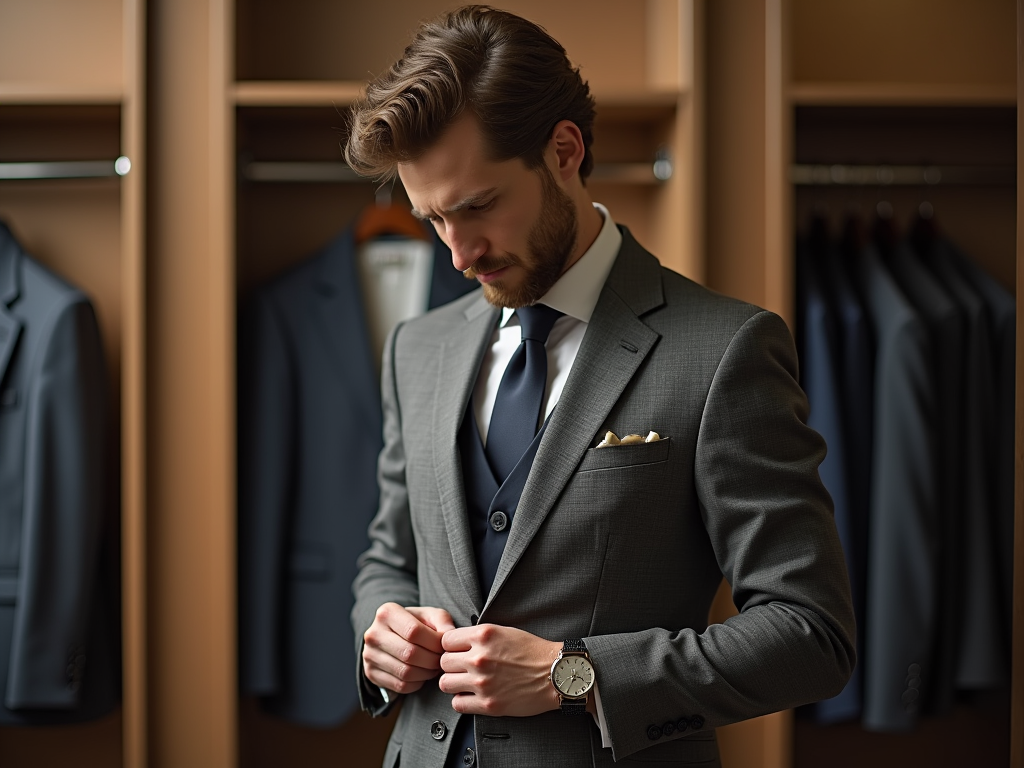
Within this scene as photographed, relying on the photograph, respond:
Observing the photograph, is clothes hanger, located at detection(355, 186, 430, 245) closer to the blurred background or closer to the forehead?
the blurred background

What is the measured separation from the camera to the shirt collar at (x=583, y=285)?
140 centimetres

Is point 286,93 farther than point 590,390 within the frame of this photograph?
Yes

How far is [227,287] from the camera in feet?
7.32

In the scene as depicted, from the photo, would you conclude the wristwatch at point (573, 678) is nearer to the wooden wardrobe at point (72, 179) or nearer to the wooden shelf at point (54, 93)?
the wooden wardrobe at point (72, 179)

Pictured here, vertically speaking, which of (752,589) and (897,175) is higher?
(897,175)

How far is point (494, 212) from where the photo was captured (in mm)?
1328

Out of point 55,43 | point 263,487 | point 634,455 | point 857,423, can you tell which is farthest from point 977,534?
point 55,43

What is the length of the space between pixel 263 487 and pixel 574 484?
1290 millimetres

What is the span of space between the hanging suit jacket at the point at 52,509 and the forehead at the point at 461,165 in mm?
1360

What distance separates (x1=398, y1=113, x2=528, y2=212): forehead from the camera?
1.30 meters

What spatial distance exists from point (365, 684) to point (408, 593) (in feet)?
0.52

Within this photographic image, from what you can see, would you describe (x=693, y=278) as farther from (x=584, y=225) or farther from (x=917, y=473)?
(x=584, y=225)

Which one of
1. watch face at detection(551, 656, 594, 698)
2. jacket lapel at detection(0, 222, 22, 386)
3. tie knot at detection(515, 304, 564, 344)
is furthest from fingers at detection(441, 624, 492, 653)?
jacket lapel at detection(0, 222, 22, 386)

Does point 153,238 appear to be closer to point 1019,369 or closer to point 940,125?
point 1019,369
